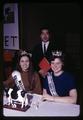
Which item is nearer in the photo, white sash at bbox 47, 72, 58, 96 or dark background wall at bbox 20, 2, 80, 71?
dark background wall at bbox 20, 2, 80, 71

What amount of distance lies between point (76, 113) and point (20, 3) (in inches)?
72.3

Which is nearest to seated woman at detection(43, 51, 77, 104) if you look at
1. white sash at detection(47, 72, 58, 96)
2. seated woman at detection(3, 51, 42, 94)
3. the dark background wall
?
white sash at detection(47, 72, 58, 96)

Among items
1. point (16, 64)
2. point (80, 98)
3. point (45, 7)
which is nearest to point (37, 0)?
point (45, 7)

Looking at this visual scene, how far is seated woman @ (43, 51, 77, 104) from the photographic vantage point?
322 inches

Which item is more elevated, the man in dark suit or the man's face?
the man's face

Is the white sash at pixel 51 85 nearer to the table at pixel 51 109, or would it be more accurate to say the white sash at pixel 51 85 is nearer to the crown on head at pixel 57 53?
the table at pixel 51 109

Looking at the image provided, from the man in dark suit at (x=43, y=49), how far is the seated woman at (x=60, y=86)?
137mm

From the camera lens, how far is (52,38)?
8156mm

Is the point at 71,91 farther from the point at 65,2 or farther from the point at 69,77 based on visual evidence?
the point at 65,2

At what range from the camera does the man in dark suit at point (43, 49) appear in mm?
8156

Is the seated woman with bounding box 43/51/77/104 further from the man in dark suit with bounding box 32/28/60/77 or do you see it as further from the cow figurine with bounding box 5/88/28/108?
the cow figurine with bounding box 5/88/28/108

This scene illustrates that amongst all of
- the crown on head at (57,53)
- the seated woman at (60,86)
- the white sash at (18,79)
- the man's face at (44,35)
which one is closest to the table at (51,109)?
the seated woman at (60,86)

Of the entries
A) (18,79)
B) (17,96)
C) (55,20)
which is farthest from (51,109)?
(55,20)

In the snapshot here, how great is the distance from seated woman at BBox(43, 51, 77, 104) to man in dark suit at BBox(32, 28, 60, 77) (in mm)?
137
